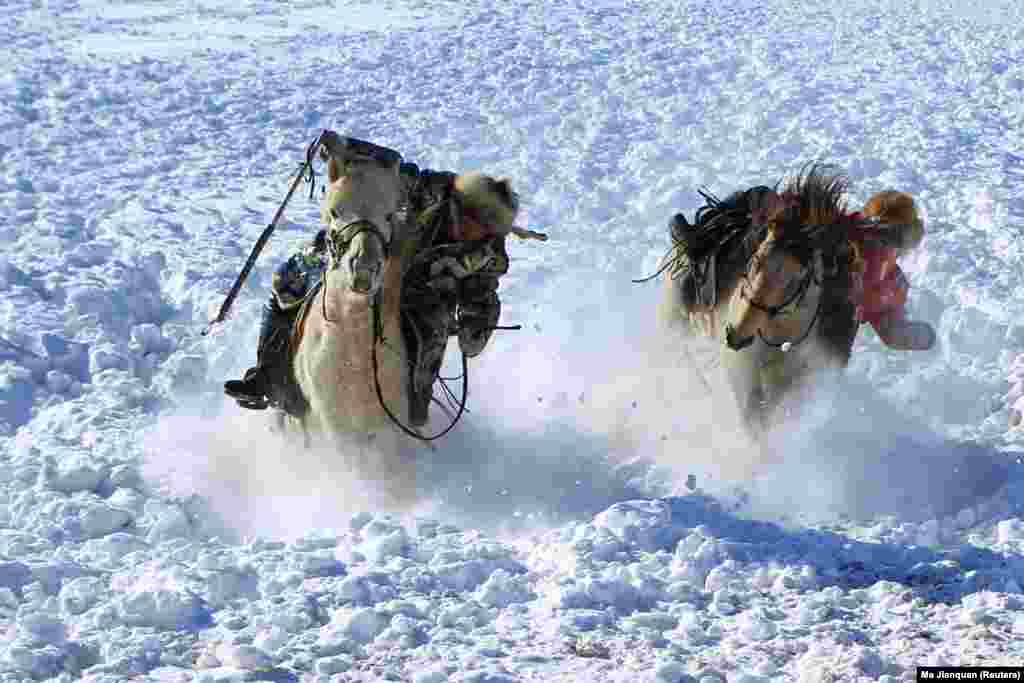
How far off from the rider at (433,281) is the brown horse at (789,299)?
4.20 ft

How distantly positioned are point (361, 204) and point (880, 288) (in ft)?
11.5

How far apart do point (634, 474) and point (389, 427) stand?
4.21ft

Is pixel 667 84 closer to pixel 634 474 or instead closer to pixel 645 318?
pixel 645 318

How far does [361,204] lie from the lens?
6.87 meters

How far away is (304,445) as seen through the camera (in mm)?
7742

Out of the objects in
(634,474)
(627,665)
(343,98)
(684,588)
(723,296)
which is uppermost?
(343,98)

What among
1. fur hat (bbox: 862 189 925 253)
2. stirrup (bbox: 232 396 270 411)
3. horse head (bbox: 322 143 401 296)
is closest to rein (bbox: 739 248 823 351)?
fur hat (bbox: 862 189 925 253)

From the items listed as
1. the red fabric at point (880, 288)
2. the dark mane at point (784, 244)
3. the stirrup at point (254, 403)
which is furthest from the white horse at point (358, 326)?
the red fabric at point (880, 288)

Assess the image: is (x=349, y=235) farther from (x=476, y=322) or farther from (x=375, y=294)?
(x=476, y=322)

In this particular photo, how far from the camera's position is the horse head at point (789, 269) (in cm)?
802

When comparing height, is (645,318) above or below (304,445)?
above

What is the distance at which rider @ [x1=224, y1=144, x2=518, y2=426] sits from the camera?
7508 mm

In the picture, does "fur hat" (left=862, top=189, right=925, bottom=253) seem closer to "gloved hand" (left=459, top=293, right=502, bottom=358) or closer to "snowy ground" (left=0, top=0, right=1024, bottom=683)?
"snowy ground" (left=0, top=0, right=1024, bottom=683)

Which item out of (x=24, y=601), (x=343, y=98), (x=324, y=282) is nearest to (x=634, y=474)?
(x=324, y=282)
